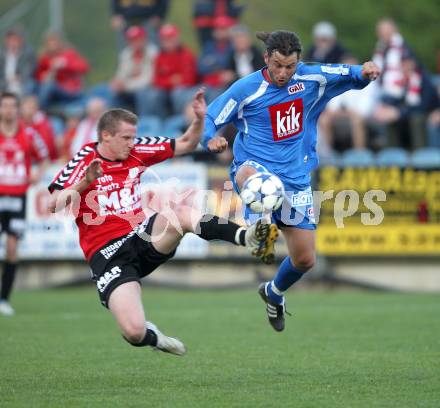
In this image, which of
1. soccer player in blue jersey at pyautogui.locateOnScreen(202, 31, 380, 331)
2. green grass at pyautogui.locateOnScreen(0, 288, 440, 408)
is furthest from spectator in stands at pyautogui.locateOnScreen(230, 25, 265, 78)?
soccer player in blue jersey at pyautogui.locateOnScreen(202, 31, 380, 331)

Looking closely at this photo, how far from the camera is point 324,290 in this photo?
581 inches

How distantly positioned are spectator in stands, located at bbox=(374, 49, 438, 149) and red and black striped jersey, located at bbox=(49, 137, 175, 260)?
8.24 metres

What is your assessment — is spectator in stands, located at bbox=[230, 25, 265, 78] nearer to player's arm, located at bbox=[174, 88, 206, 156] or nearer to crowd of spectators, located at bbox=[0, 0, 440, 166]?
crowd of spectators, located at bbox=[0, 0, 440, 166]

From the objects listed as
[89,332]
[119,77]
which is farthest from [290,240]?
[119,77]

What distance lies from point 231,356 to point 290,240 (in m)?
1.05

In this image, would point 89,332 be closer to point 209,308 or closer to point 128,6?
point 209,308

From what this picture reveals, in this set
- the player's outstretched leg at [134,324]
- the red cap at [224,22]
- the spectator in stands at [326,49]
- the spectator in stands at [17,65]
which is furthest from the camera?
the spectator in stands at [17,65]

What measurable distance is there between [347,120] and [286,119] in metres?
7.23

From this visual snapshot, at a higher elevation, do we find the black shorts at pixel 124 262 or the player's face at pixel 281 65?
the player's face at pixel 281 65

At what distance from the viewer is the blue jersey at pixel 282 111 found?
7871 mm

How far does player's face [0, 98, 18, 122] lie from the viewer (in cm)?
1165

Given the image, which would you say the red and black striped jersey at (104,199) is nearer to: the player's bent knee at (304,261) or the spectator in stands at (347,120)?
the player's bent knee at (304,261)

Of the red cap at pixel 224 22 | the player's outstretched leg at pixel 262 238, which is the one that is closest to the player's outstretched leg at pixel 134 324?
the player's outstretched leg at pixel 262 238

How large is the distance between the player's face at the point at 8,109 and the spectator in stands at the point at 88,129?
3371 mm
